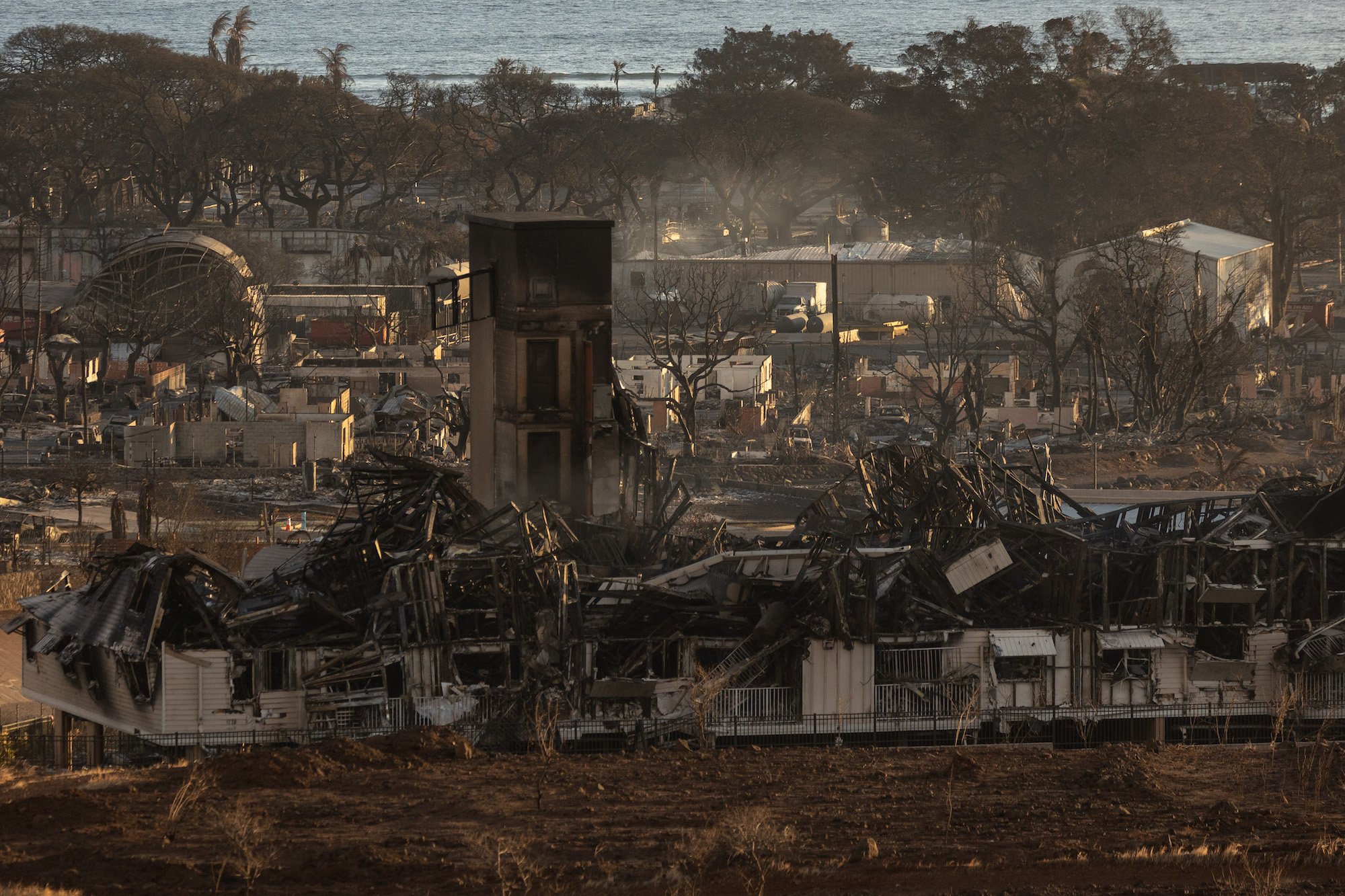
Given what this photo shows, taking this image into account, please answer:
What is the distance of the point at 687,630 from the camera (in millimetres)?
19828

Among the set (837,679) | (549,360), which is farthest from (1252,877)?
(549,360)

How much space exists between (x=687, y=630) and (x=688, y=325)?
3557 cm

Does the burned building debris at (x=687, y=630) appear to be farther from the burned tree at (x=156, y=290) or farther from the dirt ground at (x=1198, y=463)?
the burned tree at (x=156, y=290)

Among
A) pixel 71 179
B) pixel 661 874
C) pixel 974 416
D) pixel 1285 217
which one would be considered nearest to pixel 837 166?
pixel 1285 217

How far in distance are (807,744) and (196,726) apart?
5426 millimetres

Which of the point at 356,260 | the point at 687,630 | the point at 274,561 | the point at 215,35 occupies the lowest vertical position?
the point at 687,630

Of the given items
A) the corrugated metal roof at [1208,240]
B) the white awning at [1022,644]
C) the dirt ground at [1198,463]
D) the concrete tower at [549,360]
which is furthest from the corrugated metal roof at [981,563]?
the corrugated metal roof at [1208,240]

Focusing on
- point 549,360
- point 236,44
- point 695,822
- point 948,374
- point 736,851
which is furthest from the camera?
point 236,44

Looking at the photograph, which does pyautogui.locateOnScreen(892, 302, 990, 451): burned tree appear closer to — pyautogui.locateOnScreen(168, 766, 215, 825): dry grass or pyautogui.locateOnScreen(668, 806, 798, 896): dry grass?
pyautogui.locateOnScreen(168, 766, 215, 825): dry grass

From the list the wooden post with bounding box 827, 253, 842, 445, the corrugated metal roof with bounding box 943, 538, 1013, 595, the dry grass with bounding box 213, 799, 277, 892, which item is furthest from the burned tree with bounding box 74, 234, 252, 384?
the dry grass with bounding box 213, 799, 277, 892

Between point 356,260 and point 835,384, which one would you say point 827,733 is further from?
point 356,260

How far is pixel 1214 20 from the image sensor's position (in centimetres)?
19450

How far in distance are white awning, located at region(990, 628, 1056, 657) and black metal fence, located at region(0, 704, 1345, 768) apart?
0.56m

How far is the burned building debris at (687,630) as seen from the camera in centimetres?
1922
